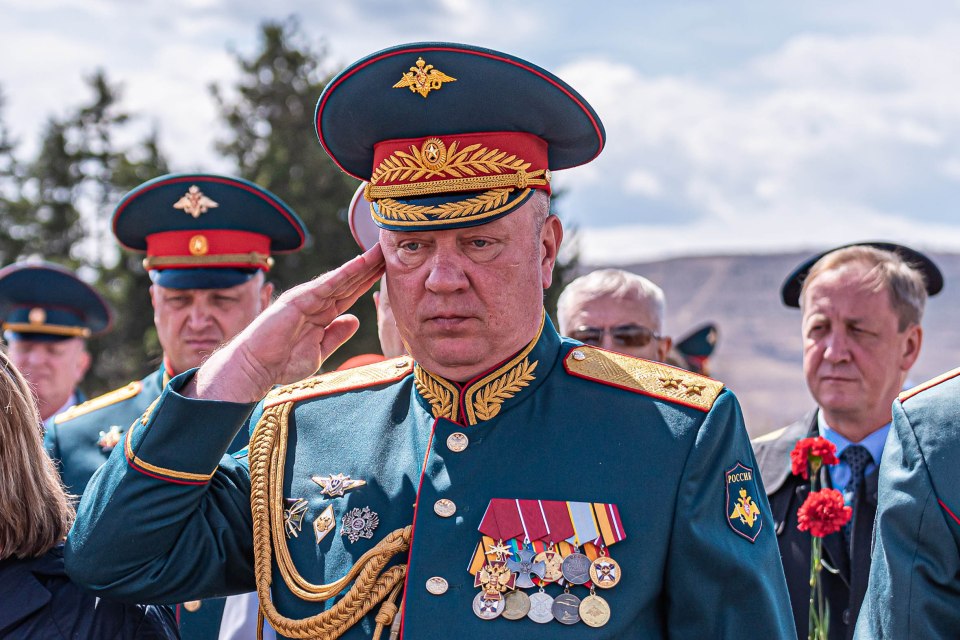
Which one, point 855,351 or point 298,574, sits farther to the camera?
point 855,351

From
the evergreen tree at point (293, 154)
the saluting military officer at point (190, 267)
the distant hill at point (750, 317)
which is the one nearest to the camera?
the saluting military officer at point (190, 267)

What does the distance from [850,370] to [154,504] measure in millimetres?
2731

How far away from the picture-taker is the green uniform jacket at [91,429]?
14.5 feet

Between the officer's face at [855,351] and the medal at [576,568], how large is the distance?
6.67ft

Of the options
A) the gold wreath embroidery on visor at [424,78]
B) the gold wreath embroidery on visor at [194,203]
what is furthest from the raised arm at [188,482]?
the gold wreath embroidery on visor at [194,203]

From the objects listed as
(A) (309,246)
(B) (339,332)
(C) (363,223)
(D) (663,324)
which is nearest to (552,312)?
(A) (309,246)

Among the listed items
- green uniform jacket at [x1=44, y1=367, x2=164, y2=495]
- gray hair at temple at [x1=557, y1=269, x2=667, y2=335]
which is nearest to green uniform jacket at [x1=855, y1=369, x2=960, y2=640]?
gray hair at temple at [x1=557, y1=269, x2=667, y2=335]

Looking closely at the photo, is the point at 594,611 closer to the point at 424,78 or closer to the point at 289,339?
the point at 289,339

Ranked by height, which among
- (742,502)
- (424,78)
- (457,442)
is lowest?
(742,502)

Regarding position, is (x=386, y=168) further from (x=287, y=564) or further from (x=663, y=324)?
(x=663, y=324)

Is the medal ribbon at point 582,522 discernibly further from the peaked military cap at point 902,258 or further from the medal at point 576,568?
the peaked military cap at point 902,258

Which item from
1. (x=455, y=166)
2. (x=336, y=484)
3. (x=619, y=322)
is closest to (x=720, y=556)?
(x=336, y=484)

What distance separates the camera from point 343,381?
10.4ft

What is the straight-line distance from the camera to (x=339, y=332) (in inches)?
120
